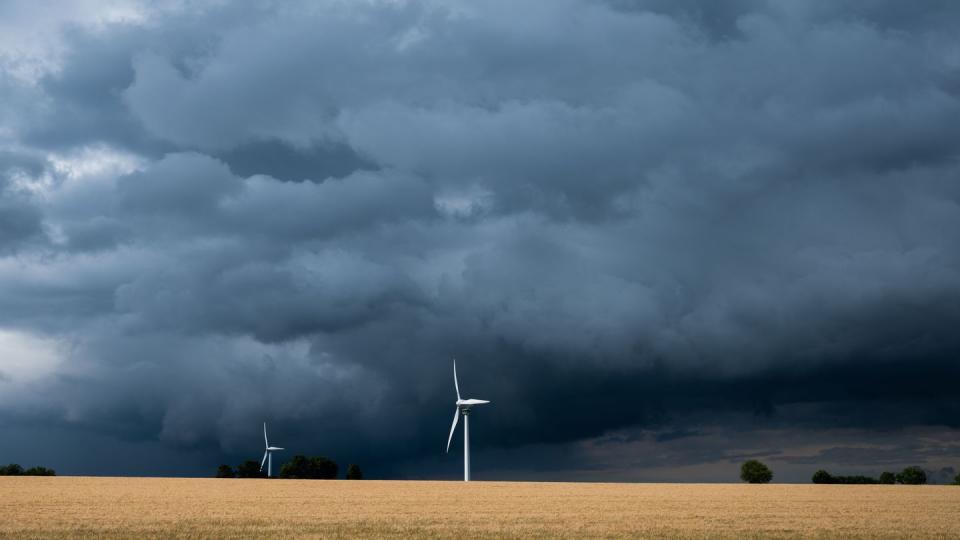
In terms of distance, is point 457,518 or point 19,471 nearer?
point 457,518

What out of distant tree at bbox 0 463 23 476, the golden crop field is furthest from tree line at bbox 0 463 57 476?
the golden crop field

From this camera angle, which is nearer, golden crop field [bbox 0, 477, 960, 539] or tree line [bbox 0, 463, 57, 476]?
golden crop field [bbox 0, 477, 960, 539]

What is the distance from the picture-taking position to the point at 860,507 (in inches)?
3049

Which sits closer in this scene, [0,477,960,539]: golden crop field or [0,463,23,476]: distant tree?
[0,477,960,539]: golden crop field

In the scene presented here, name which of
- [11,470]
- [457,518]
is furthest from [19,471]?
[457,518]

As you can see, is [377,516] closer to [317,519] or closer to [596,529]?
[317,519]

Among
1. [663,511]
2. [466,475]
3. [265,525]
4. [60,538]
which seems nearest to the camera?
[60,538]

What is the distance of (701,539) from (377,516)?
25.9 meters

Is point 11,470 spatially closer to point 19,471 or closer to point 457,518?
point 19,471

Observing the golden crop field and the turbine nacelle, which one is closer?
the golden crop field

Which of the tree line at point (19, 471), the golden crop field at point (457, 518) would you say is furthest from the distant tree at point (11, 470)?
the golden crop field at point (457, 518)

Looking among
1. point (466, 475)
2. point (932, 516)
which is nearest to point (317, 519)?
point (932, 516)

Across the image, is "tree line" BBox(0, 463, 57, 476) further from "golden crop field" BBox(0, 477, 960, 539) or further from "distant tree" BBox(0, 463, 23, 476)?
"golden crop field" BBox(0, 477, 960, 539)

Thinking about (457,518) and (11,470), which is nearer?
(457,518)
